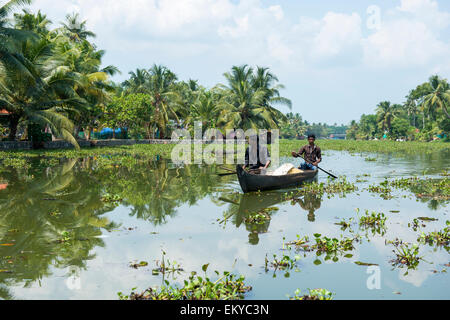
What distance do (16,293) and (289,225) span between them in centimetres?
444

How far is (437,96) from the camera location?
56000mm

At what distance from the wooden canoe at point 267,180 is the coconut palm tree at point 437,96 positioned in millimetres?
51799

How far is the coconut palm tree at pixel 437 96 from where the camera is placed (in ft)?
182

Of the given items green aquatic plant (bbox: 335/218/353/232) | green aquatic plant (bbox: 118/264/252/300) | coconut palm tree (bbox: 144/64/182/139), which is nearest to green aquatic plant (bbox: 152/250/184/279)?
green aquatic plant (bbox: 118/264/252/300)

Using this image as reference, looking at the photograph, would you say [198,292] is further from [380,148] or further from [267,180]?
[380,148]

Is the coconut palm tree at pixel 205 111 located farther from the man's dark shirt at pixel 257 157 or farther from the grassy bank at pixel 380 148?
the man's dark shirt at pixel 257 157

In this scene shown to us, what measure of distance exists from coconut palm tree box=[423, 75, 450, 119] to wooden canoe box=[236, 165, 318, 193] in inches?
2039

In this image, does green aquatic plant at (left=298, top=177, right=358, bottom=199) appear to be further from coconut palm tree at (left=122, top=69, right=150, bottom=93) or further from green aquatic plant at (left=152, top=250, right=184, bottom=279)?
coconut palm tree at (left=122, top=69, right=150, bottom=93)

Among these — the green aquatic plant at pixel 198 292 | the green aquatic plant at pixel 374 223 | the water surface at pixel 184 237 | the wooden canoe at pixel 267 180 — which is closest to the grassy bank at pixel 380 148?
the wooden canoe at pixel 267 180

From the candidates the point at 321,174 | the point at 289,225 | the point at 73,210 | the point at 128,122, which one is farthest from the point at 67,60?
the point at 289,225

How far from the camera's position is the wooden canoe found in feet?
32.6
